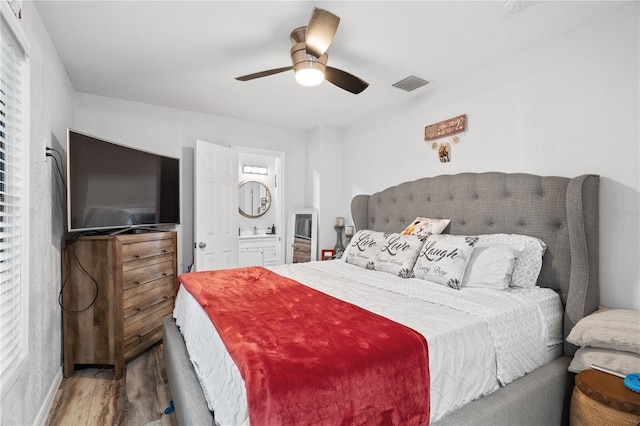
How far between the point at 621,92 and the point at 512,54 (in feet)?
2.60

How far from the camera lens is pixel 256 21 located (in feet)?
6.61

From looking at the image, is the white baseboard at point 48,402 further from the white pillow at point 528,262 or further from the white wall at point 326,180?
the white pillow at point 528,262

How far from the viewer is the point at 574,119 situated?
2117 mm

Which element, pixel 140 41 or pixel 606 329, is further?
pixel 140 41

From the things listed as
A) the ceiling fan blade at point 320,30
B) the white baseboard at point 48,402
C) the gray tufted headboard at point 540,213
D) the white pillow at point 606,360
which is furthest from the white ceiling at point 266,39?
the white baseboard at point 48,402

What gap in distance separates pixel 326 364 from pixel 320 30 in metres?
1.67

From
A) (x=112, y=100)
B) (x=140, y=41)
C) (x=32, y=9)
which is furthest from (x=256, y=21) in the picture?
(x=112, y=100)

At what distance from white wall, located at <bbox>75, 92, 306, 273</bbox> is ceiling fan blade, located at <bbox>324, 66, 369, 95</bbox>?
218cm

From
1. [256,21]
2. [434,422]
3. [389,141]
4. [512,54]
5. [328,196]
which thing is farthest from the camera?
[328,196]

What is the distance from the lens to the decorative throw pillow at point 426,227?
2.74 metres

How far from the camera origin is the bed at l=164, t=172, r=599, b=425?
4.76 feet

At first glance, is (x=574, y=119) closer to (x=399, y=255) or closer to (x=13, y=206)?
(x=399, y=255)

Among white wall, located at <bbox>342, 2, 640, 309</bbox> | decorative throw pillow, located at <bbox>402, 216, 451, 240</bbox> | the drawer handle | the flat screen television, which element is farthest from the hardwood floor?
white wall, located at <bbox>342, 2, 640, 309</bbox>

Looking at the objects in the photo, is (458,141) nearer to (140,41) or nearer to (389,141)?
(389,141)
